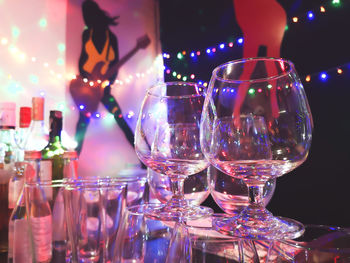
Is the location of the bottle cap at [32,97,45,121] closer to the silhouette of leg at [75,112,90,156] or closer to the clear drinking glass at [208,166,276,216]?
the clear drinking glass at [208,166,276,216]

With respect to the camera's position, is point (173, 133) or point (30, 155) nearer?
point (173, 133)

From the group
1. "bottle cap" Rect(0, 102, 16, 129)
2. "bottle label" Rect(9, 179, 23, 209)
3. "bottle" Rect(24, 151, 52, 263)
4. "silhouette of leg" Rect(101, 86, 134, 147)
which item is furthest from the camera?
"silhouette of leg" Rect(101, 86, 134, 147)

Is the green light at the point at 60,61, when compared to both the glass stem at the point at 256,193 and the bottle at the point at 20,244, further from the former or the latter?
the glass stem at the point at 256,193

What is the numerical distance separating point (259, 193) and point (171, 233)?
145 mm

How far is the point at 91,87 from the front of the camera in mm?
2568

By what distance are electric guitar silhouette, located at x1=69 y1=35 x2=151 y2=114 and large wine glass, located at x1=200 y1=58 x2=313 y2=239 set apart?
2.17 meters

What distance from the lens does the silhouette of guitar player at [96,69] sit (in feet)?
8.13

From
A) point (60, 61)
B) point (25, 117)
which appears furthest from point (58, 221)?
point (60, 61)

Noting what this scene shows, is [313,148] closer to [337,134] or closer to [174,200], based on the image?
[337,134]

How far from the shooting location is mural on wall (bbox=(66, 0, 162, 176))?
2.46m

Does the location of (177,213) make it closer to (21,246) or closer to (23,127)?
(21,246)

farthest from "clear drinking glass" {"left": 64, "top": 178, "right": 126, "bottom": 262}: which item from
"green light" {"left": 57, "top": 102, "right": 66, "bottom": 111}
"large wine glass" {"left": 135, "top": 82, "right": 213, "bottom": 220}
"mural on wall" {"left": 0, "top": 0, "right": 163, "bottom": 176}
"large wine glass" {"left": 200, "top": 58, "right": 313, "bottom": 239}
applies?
"green light" {"left": 57, "top": 102, "right": 66, "bottom": 111}

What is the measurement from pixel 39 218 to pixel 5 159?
473 mm

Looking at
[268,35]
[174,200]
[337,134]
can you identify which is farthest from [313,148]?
[174,200]
